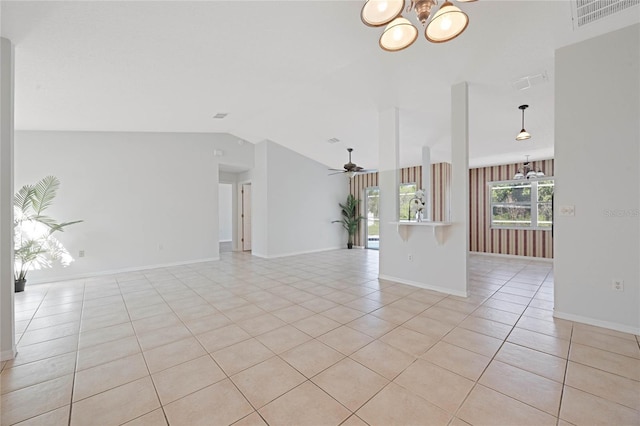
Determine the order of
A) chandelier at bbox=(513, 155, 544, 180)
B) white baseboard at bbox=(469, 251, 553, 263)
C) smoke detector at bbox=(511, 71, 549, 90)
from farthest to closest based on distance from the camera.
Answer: white baseboard at bbox=(469, 251, 553, 263)
chandelier at bbox=(513, 155, 544, 180)
smoke detector at bbox=(511, 71, 549, 90)

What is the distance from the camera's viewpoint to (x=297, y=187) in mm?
7625

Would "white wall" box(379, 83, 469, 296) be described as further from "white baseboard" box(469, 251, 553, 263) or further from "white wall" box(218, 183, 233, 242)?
"white wall" box(218, 183, 233, 242)

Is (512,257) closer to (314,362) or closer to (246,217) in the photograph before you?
(314,362)

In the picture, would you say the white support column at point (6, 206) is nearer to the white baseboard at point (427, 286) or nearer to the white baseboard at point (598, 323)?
the white baseboard at point (427, 286)

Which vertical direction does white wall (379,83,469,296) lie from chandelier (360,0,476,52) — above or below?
below

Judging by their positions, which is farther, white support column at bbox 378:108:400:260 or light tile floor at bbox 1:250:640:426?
white support column at bbox 378:108:400:260

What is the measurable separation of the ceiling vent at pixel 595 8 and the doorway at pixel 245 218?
24.4 feet

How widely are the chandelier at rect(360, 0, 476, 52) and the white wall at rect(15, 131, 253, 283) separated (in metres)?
5.39

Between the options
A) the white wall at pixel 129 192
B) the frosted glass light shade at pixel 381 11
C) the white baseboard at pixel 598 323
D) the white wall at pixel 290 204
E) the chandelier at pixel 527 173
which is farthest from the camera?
the white wall at pixel 290 204

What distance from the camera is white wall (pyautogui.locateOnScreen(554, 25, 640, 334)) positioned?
8.03ft

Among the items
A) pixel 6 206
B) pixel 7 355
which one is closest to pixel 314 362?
pixel 7 355

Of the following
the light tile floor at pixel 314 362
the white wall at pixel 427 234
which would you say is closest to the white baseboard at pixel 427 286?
the white wall at pixel 427 234

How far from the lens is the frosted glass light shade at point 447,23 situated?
175 centimetres

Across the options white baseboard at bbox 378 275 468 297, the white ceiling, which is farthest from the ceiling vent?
white baseboard at bbox 378 275 468 297
